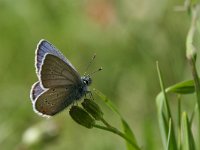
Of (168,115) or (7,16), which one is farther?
(7,16)

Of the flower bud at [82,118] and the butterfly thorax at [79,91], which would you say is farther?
the butterfly thorax at [79,91]

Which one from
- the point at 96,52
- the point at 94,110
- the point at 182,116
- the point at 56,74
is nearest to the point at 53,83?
the point at 56,74

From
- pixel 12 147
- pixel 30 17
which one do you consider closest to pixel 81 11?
pixel 30 17

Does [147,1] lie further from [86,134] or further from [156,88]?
[86,134]

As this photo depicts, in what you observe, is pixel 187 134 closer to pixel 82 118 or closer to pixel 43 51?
pixel 82 118

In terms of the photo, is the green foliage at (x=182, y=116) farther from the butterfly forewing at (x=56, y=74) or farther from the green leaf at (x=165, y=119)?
the butterfly forewing at (x=56, y=74)

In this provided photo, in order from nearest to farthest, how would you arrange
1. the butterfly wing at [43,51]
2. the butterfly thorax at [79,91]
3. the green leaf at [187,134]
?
the green leaf at [187,134]
the butterfly wing at [43,51]
the butterfly thorax at [79,91]

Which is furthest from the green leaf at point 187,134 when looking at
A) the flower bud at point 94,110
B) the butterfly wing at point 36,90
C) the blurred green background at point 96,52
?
the blurred green background at point 96,52
